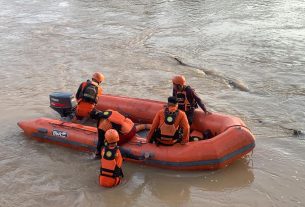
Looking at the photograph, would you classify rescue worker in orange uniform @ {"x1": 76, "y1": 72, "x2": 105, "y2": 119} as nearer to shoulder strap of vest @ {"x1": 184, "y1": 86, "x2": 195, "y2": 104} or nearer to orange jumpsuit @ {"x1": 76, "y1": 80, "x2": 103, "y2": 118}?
orange jumpsuit @ {"x1": 76, "y1": 80, "x2": 103, "y2": 118}

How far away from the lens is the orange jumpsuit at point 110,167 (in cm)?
534

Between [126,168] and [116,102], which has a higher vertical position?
[116,102]

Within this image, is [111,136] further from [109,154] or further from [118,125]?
[118,125]

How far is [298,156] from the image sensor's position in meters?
6.23

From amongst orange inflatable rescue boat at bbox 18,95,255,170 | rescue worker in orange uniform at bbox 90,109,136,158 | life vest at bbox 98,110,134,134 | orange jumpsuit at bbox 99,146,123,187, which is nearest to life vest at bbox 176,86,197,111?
orange inflatable rescue boat at bbox 18,95,255,170

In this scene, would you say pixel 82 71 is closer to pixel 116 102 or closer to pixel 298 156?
pixel 116 102

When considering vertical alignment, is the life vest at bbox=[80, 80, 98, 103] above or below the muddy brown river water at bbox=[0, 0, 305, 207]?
above

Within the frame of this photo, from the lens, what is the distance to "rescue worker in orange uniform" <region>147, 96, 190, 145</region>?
5688mm

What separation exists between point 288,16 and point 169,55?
20.9 ft

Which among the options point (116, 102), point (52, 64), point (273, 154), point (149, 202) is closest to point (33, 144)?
point (116, 102)

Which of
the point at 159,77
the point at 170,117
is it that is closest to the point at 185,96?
the point at 170,117

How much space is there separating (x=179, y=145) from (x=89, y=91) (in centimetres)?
176

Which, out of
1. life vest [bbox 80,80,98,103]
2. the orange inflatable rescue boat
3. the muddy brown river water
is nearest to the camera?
the muddy brown river water

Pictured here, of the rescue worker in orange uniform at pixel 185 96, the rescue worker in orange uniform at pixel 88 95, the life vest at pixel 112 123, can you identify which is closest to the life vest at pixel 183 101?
the rescue worker in orange uniform at pixel 185 96
